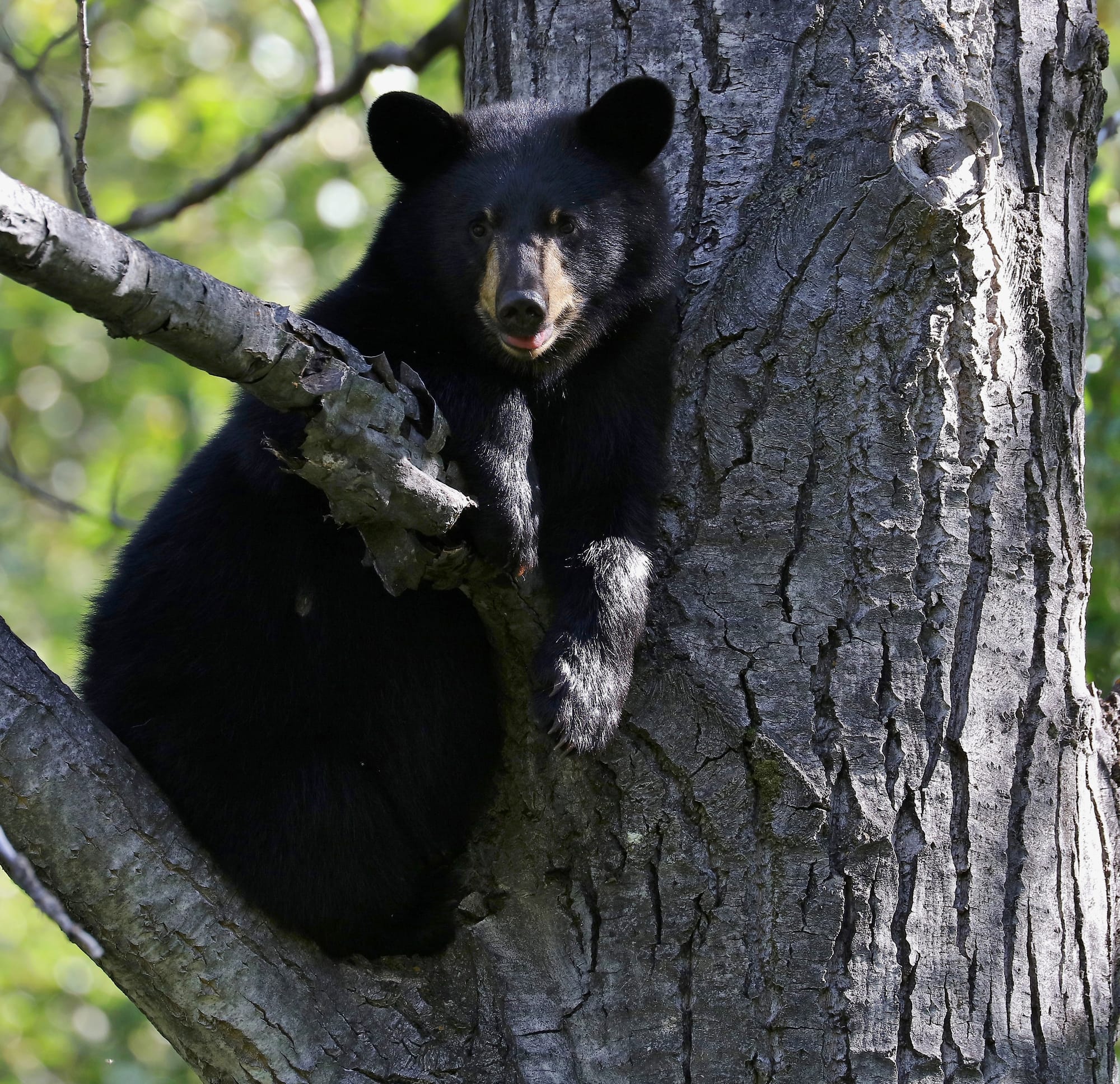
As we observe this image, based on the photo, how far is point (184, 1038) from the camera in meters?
2.58

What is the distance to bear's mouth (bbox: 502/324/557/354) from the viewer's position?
115 inches

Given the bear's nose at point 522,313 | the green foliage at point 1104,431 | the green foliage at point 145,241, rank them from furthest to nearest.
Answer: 1. the green foliage at point 145,241
2. the green foliage at point 1104,431
3. the bear's nose at point 522,313

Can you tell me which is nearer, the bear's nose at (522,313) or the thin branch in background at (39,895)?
the thin branch in background at (39,895)

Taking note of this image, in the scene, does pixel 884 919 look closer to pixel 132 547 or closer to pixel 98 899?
pixel 98 899

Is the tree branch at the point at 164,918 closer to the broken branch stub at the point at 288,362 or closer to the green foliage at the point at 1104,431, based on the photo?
the broken branch stub at the point at 288,362

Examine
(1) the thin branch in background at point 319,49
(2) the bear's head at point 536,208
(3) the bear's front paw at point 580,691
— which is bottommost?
(3) the bear's front paw at point 580,691

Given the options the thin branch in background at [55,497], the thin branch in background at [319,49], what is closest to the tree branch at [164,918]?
the thin branch in background at [55,497]

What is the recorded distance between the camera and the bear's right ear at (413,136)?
325cm

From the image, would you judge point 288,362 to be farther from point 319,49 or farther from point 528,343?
point 319,49

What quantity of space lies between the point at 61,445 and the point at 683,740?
45.4ft

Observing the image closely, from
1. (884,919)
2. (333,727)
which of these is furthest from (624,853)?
(333,727)

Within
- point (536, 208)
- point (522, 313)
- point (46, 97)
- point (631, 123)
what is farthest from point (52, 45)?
point (522, 313)

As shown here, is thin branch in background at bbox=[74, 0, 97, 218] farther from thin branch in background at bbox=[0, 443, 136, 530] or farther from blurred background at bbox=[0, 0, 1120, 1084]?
blurred background at bbox=[0, 0, 1120, 1084]

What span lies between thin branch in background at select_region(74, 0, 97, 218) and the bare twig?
88.5 inches
